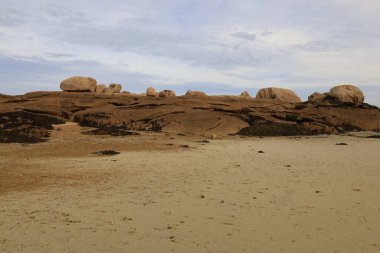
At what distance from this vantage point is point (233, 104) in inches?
1024

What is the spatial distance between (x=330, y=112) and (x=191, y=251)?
905 inches

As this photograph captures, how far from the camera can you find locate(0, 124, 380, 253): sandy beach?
4.92 metres

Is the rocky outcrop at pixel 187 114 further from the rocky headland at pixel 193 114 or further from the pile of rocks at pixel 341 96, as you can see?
the pile of rocks at pixel 341 96

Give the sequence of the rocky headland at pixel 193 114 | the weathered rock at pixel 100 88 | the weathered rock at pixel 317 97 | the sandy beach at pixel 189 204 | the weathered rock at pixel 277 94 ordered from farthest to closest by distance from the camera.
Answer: the weathered rock at pixel 100 88 → the weathered rock at pixel 277 94 → the weathered rock at pixel 317 97 → the rocky headland at pixel 193 114 → the sandy beach at pixel 189 204

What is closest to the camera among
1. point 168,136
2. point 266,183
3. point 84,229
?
point 84,229

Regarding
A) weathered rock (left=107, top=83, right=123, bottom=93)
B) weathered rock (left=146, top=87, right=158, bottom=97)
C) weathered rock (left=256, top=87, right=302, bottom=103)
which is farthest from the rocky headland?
weathered rock (left=107, top=83, right=123, bottom=93)

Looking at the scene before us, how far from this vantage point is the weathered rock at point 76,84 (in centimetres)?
3152

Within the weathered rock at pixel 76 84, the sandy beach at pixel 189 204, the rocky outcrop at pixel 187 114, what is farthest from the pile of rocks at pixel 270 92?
the sandy beach at pixel 189 204

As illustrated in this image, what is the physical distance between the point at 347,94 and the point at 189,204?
2437 cm

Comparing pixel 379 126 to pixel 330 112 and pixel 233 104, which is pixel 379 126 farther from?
pixel 233 104

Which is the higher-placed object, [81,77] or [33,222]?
[81,77]

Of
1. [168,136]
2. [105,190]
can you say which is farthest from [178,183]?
[168,136]

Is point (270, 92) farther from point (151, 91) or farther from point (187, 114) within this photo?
point (187, 114)

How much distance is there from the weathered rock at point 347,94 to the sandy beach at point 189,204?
1683cm
